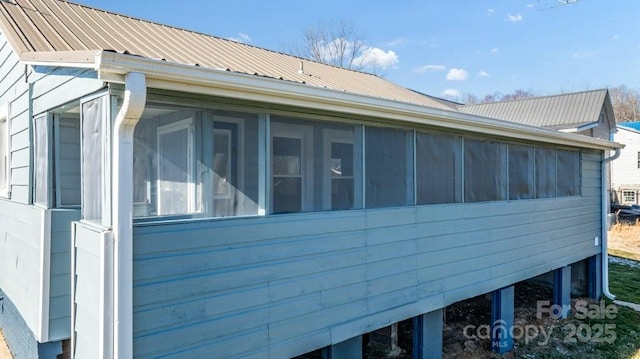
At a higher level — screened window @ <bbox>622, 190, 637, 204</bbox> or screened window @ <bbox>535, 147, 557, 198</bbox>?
screened window @ <bbox>535, 147, 557, 198</bbox>

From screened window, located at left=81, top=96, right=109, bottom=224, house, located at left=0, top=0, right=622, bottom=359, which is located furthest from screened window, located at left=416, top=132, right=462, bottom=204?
screened window, located at left=81, top=96, right=109, bottom=224

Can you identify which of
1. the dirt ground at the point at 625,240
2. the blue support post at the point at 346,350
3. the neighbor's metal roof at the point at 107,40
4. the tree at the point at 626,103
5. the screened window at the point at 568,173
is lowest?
the dirt ground at the point at 625,240

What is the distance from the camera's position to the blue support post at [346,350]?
411cm

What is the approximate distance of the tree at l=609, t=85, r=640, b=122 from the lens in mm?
38750

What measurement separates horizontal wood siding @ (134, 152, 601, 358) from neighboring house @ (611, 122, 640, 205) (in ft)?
68.4

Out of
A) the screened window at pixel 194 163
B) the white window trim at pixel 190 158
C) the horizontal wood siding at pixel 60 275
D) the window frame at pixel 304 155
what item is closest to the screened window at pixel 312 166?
the window frame at pixel 304 155

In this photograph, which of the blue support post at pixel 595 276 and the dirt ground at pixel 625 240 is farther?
the dirt ground at pixel 625 240

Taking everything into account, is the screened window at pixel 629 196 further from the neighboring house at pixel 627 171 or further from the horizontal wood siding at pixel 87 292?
the horizontal wood siding at pixel 87 292

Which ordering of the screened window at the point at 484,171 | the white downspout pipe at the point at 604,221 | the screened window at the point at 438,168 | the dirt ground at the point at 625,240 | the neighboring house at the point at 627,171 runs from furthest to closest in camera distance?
the neighboring house at the point at 627,171
the dirt ground at the point at 625,240
the white downspout pipe at the point at 604,221
the screened window at the point at 484,171
the screened window at the point at 438,168

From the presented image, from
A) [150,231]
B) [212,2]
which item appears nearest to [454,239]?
[150,231]

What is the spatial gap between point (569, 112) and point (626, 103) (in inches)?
1238

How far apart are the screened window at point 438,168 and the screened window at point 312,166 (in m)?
1.04

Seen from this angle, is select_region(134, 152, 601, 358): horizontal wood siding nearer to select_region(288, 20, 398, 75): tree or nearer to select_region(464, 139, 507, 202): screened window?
select_region(464, 139, 507, 202): screened window

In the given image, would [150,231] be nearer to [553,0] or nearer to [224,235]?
[224,235]
